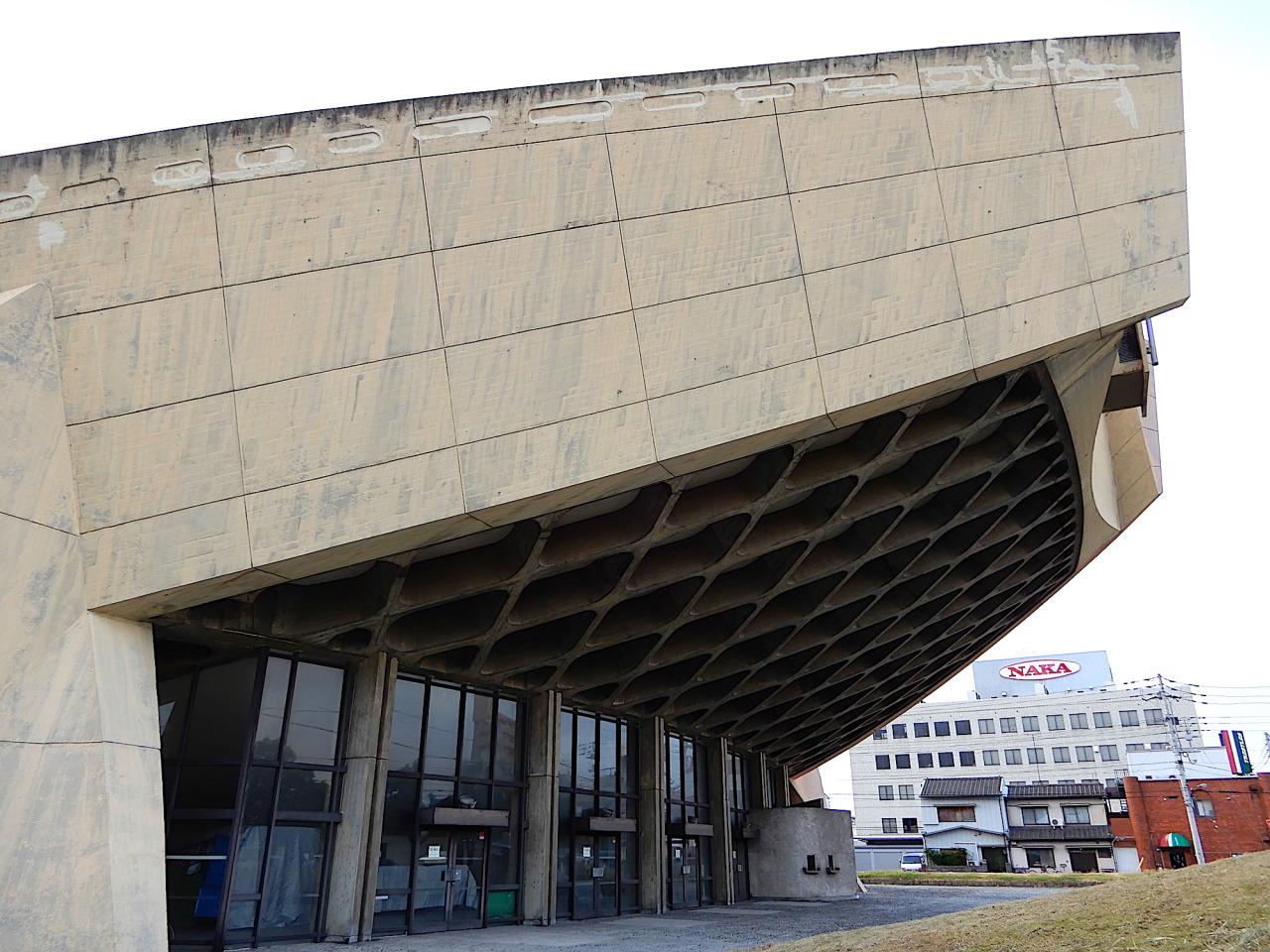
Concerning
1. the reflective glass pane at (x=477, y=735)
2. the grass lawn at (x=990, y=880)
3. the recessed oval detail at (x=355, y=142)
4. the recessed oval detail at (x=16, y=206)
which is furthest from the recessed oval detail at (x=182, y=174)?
the grass lawn at (x=990, y=880)

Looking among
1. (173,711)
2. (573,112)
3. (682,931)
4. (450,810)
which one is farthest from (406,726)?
(573,112)

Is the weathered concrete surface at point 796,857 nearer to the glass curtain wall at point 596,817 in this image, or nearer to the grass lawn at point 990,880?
the glass curtain wall at point 596,817

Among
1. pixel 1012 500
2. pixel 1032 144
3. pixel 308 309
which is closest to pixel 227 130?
pixel 308 309

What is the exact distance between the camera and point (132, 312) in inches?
436

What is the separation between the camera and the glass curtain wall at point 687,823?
81.5ft

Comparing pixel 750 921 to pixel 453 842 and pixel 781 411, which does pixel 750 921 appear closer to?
pixel 453 842

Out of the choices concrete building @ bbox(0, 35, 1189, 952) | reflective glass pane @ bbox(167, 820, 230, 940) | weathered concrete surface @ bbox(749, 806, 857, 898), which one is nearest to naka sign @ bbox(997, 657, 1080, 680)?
weathered concrete surface @ bbox(749, 806, 857, 898)

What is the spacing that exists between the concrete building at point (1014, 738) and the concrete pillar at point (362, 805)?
7692 cm

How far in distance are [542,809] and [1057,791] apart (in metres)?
67.9

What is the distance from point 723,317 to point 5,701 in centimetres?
940

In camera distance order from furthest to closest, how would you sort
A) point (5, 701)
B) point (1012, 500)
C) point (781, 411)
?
point (1012, 500) → point (781, 411) → point (5, 701)

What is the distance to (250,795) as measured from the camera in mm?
14094

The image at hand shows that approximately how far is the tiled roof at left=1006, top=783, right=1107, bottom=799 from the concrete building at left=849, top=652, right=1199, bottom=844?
39.4ft

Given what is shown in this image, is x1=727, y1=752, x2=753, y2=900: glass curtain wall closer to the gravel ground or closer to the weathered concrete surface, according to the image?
the weathered concrete surface
